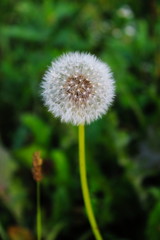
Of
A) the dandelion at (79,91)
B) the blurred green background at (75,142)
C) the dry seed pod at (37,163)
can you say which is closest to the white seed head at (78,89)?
the dandelion at (79,91)

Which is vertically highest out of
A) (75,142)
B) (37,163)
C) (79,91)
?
(75,142)

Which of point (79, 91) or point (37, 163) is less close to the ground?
point (79, 91)

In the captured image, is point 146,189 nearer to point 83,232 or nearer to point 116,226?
point 116,226

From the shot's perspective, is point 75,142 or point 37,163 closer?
point 37,163

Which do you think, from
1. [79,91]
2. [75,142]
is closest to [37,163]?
[79,91]

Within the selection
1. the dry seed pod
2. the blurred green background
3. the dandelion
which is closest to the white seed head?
the dandelion

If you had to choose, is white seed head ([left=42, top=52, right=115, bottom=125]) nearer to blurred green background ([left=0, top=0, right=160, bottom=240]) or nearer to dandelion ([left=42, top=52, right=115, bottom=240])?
dandelion ([left=42, top=52, right=115, bottom=240])

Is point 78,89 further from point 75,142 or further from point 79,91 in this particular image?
point 75,142

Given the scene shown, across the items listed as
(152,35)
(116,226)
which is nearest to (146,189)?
(116,226)
